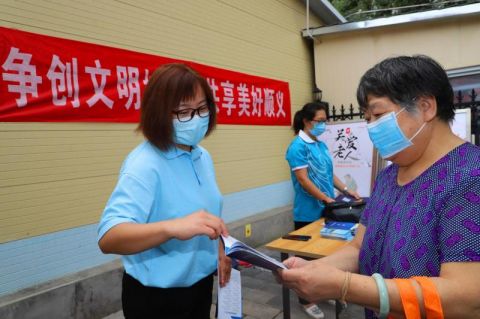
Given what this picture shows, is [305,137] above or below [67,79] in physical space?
below

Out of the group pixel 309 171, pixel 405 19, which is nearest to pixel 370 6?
pixel 405 19

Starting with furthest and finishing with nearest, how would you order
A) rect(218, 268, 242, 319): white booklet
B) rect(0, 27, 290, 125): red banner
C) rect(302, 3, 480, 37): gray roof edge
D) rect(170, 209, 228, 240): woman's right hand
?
rect(302, 3, 480, 37): gray roof edge, rect(0, 27, 290, 125): red banner, rect(218, 268, 242, 319): white booklet, rect(170, 209, 228, 240): woman's right hand

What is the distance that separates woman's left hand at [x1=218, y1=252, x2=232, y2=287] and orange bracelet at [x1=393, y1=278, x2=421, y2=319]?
73 centimetres

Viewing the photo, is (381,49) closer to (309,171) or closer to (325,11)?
(325,11)

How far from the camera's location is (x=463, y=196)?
1.00 m

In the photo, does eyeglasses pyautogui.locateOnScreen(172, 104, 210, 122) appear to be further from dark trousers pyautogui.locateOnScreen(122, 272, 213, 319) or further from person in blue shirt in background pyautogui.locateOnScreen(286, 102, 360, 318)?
person in blue shirt in background pyautogui.locateOnScreen(286, 102, 360, 318)

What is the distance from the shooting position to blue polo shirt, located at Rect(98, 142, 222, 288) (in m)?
1.36

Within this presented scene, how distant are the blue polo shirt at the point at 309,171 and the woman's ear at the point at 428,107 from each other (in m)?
2.09

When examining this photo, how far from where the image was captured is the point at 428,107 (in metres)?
1.14

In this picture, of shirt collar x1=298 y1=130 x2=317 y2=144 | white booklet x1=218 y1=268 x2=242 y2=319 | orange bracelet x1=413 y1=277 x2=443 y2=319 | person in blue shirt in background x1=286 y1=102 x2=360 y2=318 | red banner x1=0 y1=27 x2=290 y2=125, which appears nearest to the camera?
orange bracelet x1=413 y1=277 x2=443 y2=319

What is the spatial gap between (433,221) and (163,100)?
3.54 feet

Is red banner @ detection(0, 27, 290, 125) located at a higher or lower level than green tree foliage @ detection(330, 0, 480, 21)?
lower

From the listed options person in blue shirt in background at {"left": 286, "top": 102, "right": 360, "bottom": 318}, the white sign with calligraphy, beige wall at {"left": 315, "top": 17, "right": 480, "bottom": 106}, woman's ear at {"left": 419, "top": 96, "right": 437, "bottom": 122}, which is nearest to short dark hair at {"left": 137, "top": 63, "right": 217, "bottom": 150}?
woman's ear at {"left": 419, "top": 96, "right": 437, "bottom": 122}

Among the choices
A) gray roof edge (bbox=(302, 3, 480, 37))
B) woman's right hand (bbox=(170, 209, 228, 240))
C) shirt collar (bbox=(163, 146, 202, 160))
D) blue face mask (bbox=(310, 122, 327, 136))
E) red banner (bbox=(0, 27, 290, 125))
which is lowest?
woman's right hand (bbox=(170, 209, 228, 240))
